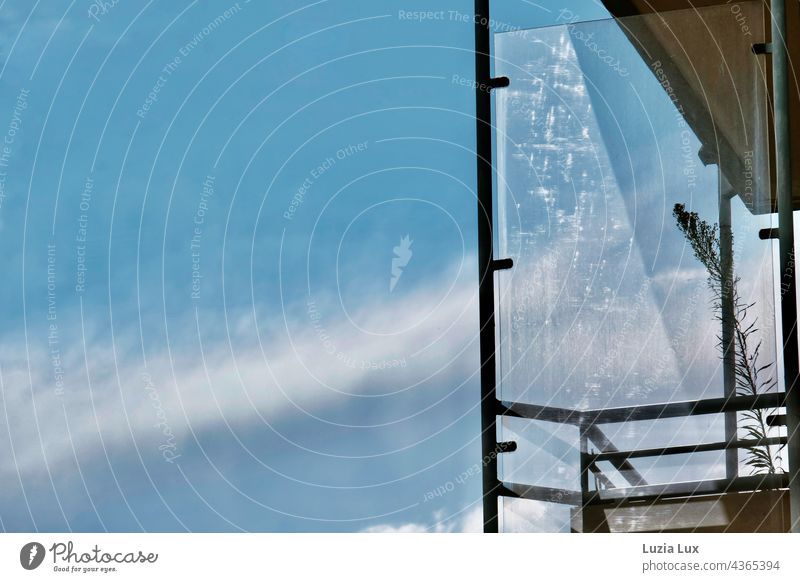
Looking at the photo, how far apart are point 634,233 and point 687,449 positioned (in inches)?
25.8

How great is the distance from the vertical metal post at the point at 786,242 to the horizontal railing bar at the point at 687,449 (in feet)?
0.25

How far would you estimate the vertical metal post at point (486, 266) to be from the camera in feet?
9.18

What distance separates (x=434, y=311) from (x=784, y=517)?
1.15 metres

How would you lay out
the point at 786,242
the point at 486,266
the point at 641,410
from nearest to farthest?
the point at 786,242
the point at 641,410
the point at 486,266

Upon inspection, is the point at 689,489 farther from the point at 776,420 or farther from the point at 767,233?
the point at 767,233

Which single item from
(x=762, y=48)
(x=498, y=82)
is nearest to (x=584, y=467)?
(x=498, y=82)

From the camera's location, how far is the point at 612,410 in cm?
278

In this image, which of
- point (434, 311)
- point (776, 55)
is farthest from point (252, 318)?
point (776, 55)

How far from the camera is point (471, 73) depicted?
2.94m

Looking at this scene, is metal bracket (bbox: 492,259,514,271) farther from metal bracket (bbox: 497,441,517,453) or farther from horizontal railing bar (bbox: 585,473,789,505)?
horizontal railing bar (bbox: 585,473,789,505)

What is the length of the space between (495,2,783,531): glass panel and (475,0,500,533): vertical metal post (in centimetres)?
4

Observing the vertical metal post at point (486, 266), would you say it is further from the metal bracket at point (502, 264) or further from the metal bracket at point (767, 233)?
the metal bracket at point (767, 233)

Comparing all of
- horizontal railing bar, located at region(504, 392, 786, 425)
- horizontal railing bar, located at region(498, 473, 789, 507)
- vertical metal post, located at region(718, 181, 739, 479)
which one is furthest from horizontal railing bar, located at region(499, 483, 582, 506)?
vertical metal post, located at region(718, 181, 739, 479)
